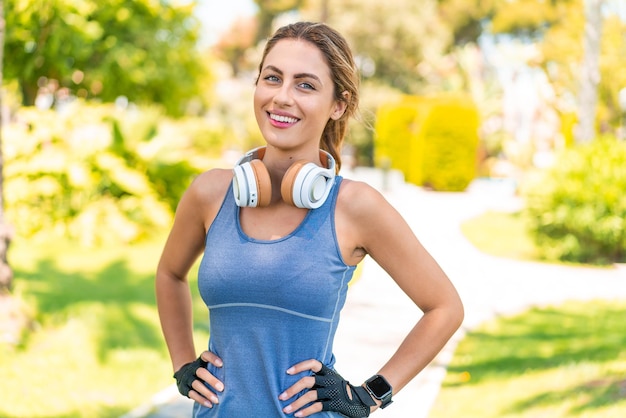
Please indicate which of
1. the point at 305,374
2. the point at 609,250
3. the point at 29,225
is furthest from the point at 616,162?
the point at 305,374

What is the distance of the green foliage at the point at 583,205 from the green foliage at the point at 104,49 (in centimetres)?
734

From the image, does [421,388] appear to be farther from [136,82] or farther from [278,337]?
[136,82]

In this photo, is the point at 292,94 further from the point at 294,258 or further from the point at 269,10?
the point at 269,10

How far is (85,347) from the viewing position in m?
6.95

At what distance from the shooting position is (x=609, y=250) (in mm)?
14852

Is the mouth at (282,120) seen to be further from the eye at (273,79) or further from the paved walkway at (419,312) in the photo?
the paved walkway at (419,312)

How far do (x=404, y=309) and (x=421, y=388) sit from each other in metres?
3.41

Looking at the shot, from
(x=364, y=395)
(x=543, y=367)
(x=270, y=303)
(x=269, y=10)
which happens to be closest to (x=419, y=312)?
(x=543, y=367)

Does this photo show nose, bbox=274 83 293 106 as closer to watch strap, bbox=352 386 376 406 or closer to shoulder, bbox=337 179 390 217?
shoulder, bbox=337 179 390 217

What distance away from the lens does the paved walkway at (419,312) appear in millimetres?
6352

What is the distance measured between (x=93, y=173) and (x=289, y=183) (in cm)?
1167

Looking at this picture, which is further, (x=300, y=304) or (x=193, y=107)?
(x=193, y=107)

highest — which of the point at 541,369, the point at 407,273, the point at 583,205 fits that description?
the point at 583,205

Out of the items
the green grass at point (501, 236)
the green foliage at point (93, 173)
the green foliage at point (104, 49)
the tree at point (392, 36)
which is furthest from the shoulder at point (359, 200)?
the tree at point (392, 36)
